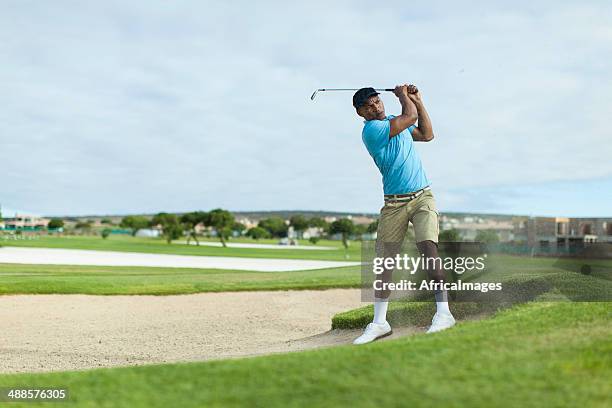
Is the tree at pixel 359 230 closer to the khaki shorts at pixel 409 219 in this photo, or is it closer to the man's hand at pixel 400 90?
the khaki shorts at pixel 409 219

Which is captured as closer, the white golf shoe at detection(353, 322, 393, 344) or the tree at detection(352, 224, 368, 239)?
the white golf shoe at detection(353, 322, 393, 344)

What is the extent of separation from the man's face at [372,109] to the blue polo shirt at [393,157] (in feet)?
0.42

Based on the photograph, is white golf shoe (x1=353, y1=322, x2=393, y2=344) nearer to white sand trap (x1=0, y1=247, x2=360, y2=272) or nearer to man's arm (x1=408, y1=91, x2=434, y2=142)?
man's arm (x1=408, y1=91, x2=434, y2=142)

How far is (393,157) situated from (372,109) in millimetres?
687

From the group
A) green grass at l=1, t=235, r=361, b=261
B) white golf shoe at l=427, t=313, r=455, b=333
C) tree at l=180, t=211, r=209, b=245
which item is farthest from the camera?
tree at l=180, t=211, r=209, b=245

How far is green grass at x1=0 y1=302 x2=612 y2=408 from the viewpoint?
190 inches

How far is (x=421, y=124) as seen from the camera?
27.1ft

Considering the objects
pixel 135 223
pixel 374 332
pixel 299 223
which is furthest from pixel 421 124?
pixel 135 223

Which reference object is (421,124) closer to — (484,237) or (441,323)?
(441,323)

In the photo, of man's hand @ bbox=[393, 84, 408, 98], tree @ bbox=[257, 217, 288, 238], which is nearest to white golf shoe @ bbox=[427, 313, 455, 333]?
man's hand @ bbox=[393, 84, 408, 98]

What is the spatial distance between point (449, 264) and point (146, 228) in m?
150

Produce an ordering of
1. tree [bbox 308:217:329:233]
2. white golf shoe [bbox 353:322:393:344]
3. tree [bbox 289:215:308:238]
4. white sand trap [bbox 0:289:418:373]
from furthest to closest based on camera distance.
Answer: tree [bbox 308:217:329:233] < tree [bbox 289:215:308:238] < white sand trap [bbox 0:289:418:373] < white golf shoe [bbox 353:322:393:344]

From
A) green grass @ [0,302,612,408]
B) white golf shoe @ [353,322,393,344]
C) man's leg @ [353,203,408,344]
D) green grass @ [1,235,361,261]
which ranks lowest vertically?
green grass @ [1,235,361,261]

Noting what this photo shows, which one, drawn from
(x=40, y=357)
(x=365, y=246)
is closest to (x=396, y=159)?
(x=365, y=246)
